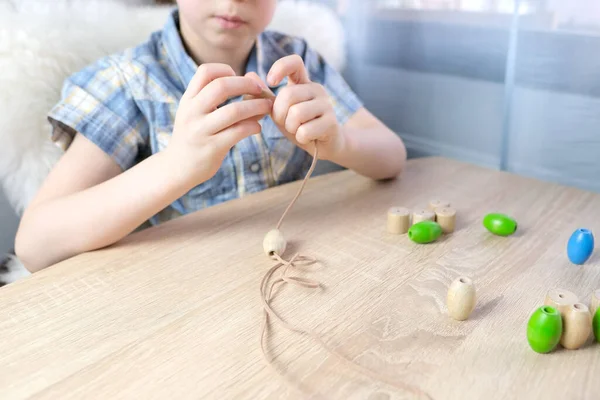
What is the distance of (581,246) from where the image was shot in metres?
0.53

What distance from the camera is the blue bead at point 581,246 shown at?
20.8 inches

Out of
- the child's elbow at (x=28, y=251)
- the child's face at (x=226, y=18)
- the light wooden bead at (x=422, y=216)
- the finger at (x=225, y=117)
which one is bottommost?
the child's elbow at (x=28, y=251)

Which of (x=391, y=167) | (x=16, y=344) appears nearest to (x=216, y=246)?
(x=16, y=344)

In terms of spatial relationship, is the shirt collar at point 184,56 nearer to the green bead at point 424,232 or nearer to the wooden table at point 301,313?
the wooden table at point 301,313

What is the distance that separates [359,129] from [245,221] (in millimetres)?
277

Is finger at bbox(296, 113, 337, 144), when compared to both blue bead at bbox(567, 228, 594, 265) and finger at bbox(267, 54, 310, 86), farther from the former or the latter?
blue bead at bbox(567, 228, 594, 265)

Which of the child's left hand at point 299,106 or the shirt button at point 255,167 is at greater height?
the child's left hand at point 299,106

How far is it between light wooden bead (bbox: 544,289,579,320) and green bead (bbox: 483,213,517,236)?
0.50 ft

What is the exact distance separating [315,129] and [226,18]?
218mm

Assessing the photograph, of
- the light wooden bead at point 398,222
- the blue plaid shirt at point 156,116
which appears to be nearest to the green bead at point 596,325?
the light wooden bead at point 398,222

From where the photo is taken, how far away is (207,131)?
548mm

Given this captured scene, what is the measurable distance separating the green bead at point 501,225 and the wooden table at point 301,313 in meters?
0.01

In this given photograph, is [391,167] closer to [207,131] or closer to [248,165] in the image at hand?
[248,165]

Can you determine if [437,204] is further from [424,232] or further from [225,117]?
[225,117]
